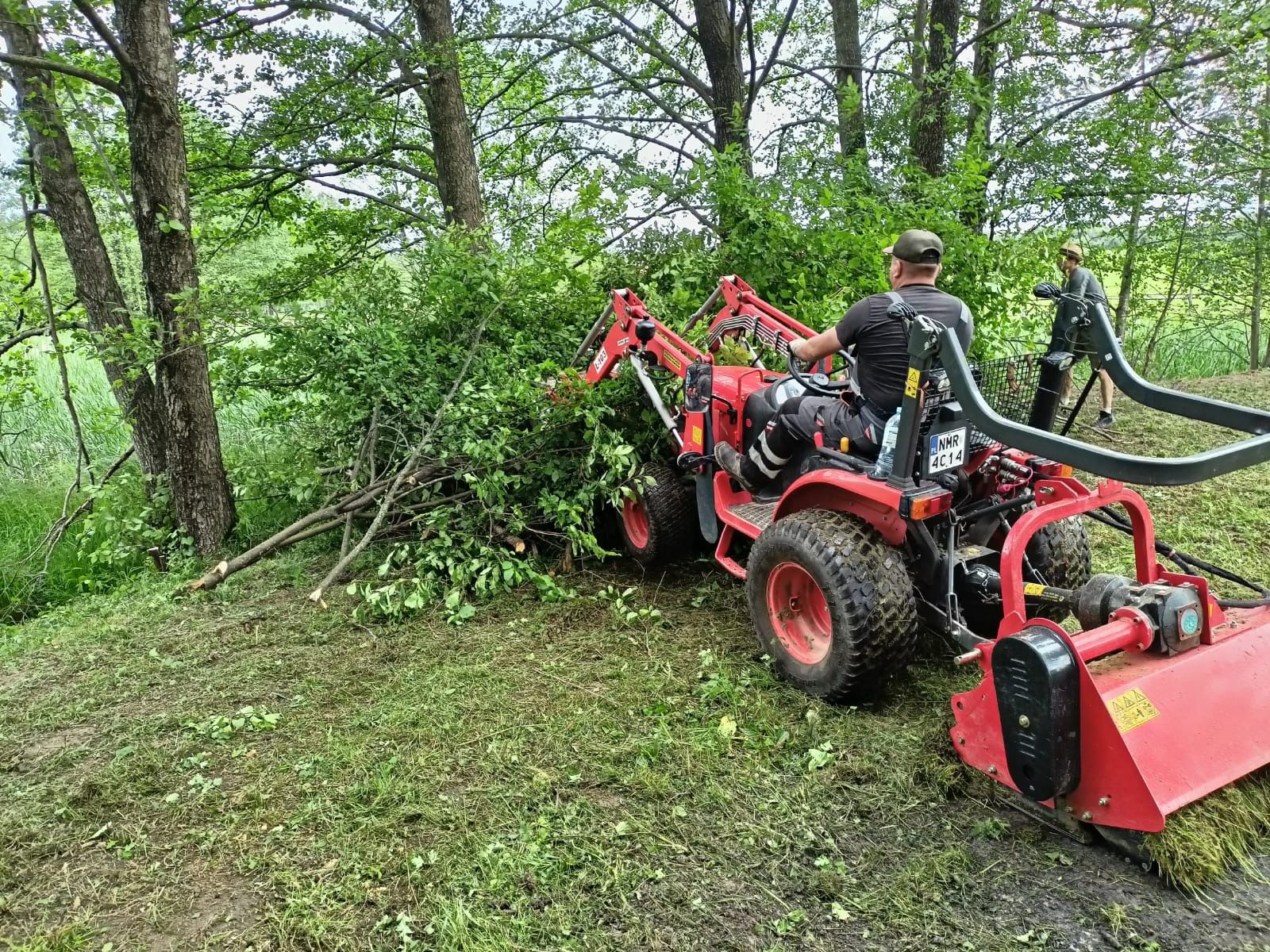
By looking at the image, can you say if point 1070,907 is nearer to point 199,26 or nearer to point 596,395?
point 596,395

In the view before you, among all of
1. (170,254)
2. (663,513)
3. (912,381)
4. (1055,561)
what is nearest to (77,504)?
(170,254)

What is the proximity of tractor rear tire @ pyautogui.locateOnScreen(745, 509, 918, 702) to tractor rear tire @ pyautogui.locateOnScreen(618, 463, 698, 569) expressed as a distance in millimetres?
1258

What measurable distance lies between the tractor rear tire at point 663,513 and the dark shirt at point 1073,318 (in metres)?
2.24

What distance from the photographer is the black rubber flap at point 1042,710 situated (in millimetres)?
2330

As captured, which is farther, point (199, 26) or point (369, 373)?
point (199, 26)

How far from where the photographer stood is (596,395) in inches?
198

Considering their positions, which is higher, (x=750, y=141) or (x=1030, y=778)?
(x=750, y=141)

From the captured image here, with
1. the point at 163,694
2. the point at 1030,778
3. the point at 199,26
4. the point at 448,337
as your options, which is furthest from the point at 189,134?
the point at 1030,778

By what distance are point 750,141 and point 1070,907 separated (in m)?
8.69

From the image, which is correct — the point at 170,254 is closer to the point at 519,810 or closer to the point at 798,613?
the point at 519,810

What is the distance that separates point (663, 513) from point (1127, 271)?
874 centimetres

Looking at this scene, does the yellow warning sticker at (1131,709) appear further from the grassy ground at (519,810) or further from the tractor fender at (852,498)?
the tractor fender at (852,498)

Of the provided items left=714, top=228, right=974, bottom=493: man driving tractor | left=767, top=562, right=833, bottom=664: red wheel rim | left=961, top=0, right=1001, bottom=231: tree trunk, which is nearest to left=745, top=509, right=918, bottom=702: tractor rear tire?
left=767, top=562, right=833, bottom=664: red wheel rim

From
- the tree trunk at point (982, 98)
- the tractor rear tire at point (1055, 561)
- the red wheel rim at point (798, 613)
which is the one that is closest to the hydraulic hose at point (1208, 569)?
the tractor rear tire at point (1055, 561)
